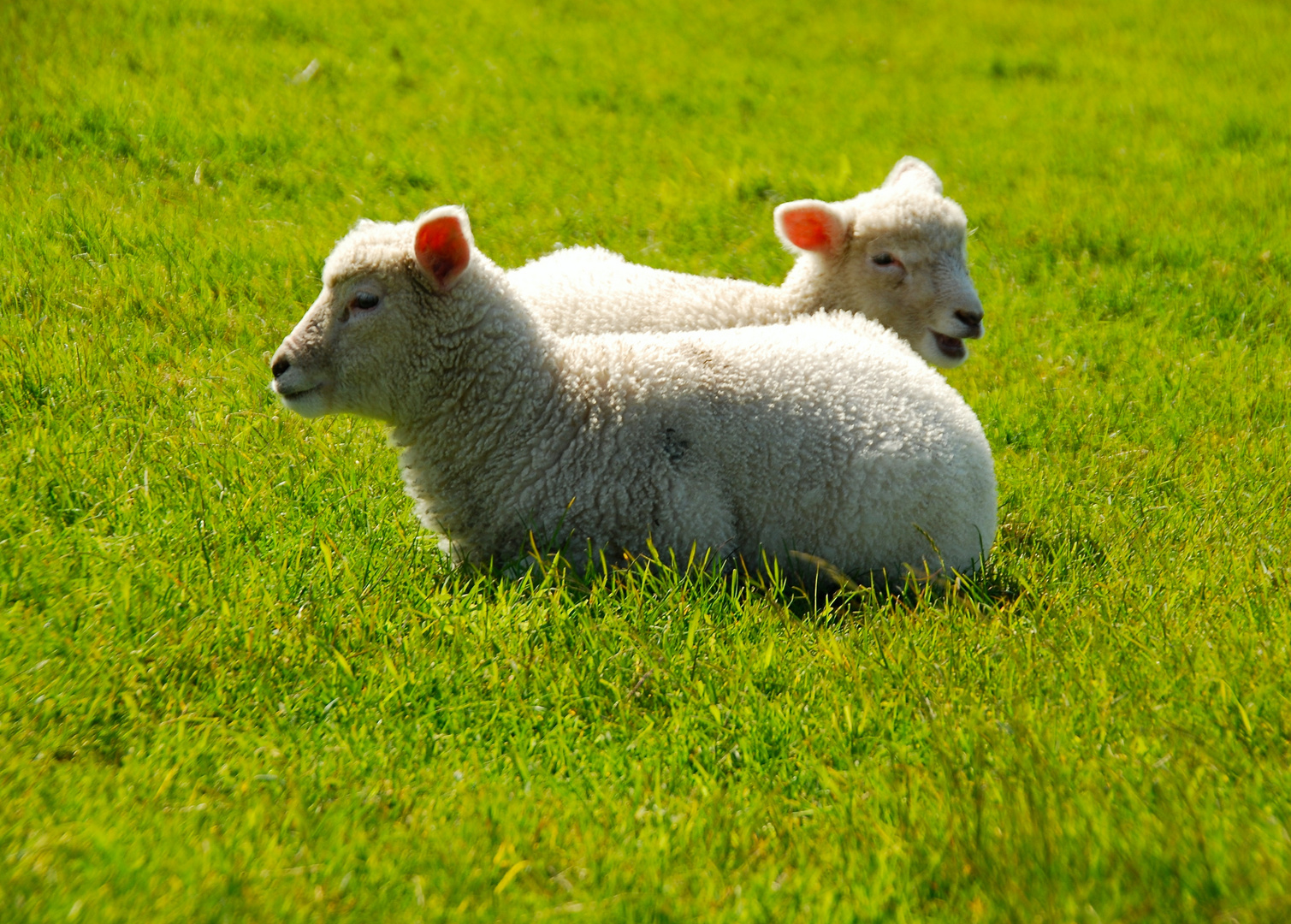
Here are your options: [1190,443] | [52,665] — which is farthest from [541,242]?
[52,665]

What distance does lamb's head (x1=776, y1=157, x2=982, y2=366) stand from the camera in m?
5.86

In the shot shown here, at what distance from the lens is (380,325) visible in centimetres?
446

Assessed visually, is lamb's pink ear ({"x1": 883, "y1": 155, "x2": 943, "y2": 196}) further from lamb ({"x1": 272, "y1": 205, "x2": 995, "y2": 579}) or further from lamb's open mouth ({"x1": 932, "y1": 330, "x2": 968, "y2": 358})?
lamb ({"x1": 272, "y1": 205, "x2": 995, "y2": 579})

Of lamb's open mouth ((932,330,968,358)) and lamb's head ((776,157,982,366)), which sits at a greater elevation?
lamb's head ((776,157,982,366))

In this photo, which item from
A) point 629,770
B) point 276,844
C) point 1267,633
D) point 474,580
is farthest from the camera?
point 474,580

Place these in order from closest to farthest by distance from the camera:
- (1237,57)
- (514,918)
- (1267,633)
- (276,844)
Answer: (514,918) < (276,844) < (1267,633) < (1237,57)

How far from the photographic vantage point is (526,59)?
1196 centimetres

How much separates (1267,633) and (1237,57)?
1204 cm

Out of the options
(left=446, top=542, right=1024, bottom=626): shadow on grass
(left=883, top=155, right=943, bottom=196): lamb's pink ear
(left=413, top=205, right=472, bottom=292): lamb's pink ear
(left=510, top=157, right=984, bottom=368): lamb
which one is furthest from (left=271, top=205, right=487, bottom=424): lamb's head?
(left=883, top=155, right=943, bottom=196): lamb's pink ear

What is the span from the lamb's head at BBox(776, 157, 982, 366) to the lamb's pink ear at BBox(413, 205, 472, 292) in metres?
2.13

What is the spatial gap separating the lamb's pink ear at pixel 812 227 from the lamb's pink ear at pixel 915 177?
513 mm

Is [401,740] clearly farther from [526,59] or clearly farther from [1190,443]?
[526,59]

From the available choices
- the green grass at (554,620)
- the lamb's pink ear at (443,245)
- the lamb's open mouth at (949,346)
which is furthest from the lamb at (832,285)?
the lamb's pink ear at (443,245)

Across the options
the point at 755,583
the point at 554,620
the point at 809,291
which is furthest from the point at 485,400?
the point at 809,291
